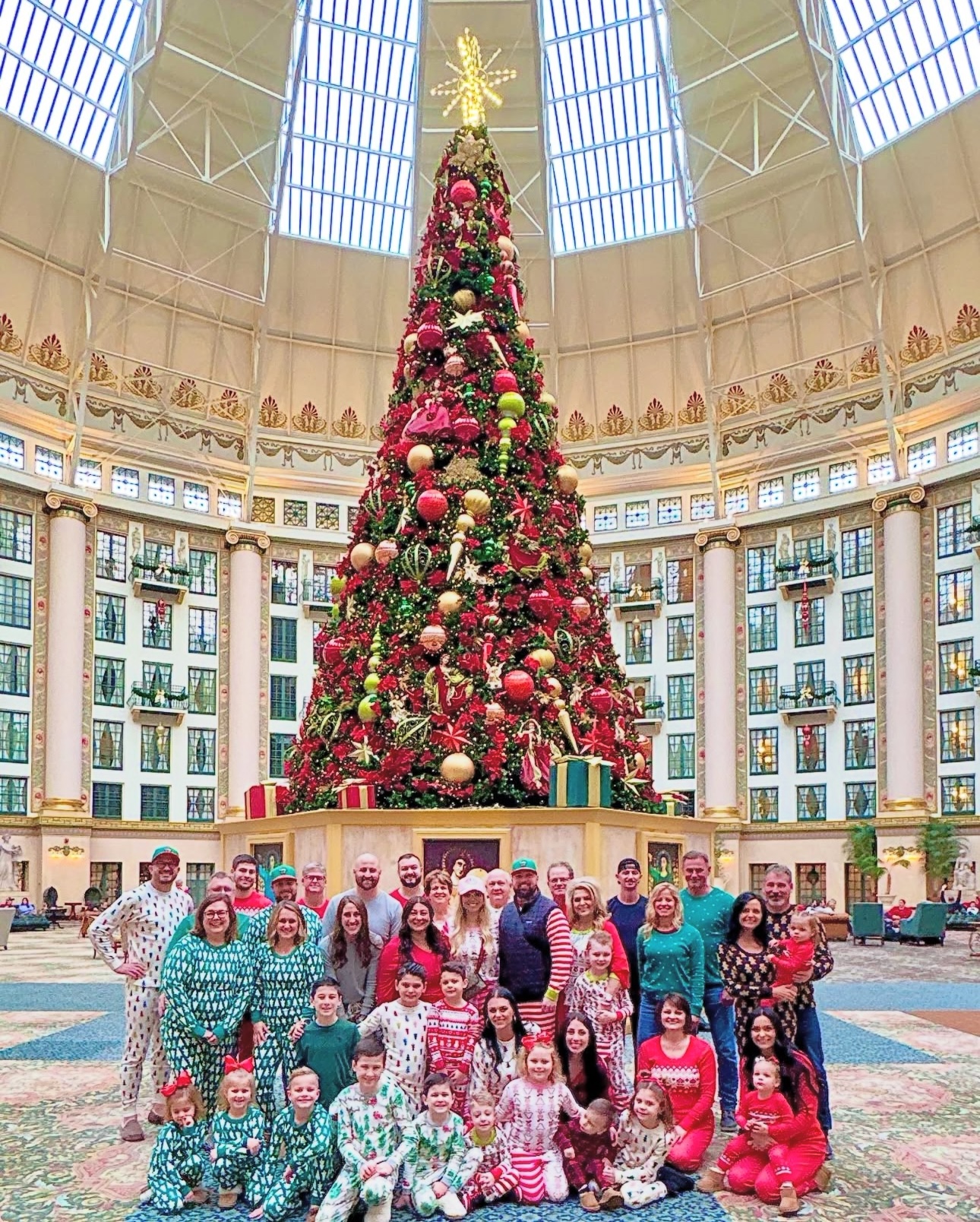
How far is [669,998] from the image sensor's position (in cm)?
732

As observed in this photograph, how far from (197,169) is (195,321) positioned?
19.9 feet

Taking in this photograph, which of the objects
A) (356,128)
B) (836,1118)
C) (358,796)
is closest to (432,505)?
(358,796)

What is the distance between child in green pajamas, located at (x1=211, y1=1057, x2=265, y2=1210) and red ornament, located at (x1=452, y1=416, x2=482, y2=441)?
1086 centimetres

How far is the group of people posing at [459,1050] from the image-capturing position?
22.0 feet

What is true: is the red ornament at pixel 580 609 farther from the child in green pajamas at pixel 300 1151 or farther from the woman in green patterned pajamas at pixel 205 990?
the child in green pajamas at pixel 300 1151

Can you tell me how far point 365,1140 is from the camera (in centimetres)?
662

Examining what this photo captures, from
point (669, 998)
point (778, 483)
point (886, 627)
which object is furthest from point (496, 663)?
point (778, 483)

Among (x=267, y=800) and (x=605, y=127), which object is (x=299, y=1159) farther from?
(x=605, y=127)

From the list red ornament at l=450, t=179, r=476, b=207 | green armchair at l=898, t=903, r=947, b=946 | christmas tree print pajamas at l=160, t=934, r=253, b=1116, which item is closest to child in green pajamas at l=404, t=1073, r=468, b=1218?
christmas tree print pajamas at l=160, t=934, r=253, b=1116

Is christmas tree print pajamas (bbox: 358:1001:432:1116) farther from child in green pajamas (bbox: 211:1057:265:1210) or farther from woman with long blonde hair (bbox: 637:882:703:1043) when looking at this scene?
woman with long blonde hair (bbox: 637:882:703:1043)

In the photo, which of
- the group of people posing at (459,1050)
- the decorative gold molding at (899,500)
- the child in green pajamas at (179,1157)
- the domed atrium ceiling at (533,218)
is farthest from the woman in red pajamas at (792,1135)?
the decorative gold molding at (899,500)

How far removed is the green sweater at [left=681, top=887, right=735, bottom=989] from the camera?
8.84m

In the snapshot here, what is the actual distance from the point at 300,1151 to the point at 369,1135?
0.38 metres

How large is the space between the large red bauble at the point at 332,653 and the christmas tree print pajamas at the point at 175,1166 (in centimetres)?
1005
